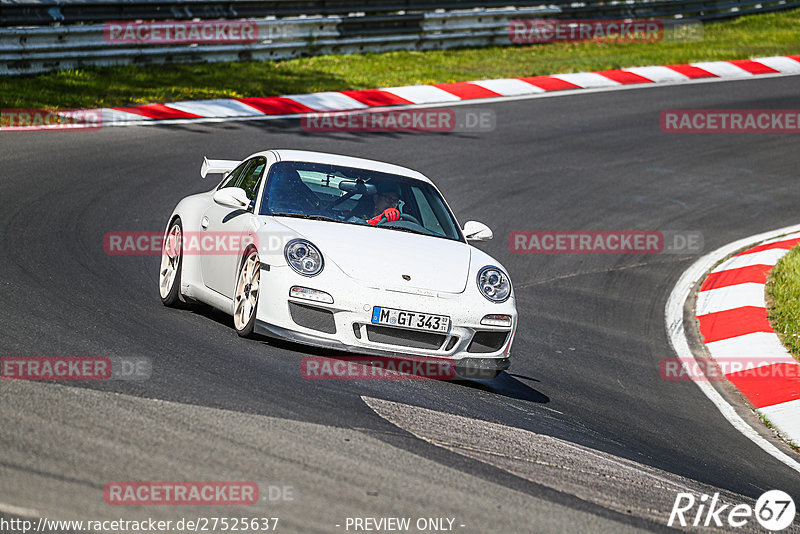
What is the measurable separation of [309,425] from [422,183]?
3436 millimetres

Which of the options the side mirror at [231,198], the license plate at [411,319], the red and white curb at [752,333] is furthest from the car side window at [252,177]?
the red and white curb at [752,333]

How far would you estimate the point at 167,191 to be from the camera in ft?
37.9

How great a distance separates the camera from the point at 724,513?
5109mm

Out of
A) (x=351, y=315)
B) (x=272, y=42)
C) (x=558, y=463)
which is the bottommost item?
(x=558, y=463)

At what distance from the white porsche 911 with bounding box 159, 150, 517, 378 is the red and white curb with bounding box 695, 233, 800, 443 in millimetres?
2622

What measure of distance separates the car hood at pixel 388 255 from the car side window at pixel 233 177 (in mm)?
1307

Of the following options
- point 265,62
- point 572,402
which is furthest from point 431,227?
point 265,62

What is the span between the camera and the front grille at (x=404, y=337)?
6.54m

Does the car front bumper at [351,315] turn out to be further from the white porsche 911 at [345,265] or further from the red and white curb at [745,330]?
the red and white curb at [745,330]

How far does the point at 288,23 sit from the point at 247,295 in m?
12.6

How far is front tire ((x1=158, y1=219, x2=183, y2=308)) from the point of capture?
7984 mm

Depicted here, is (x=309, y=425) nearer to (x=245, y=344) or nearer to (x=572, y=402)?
(x=245, y=344)

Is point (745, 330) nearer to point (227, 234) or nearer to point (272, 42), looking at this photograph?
point (227, 234)

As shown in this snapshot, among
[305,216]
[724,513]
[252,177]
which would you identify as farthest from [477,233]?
[724,513]
